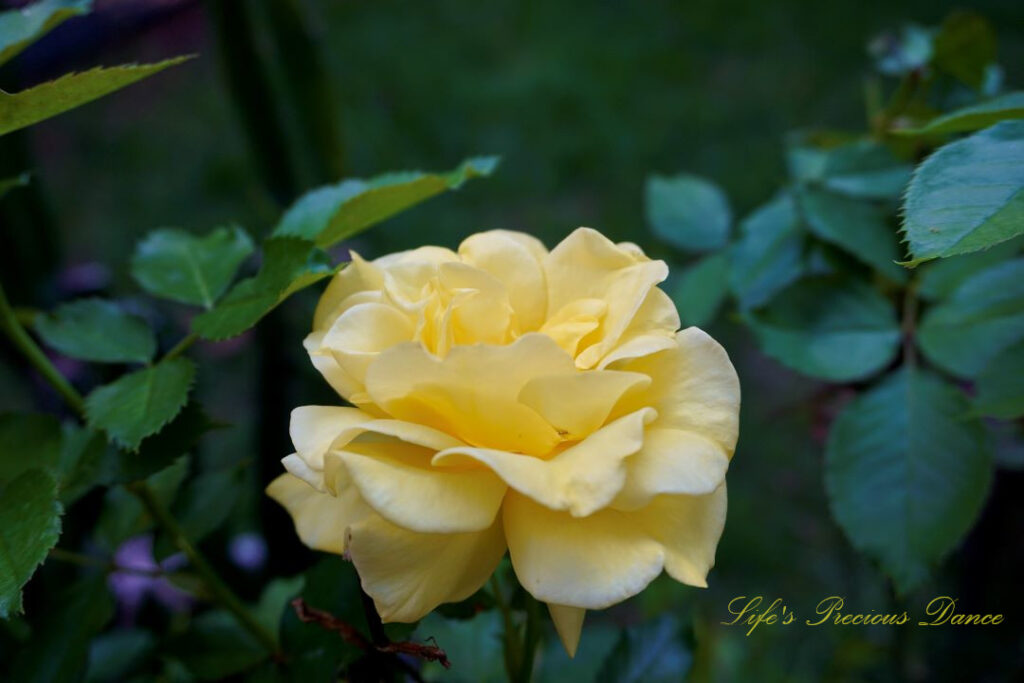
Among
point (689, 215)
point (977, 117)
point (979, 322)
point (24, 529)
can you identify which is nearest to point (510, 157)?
point (689, 215)

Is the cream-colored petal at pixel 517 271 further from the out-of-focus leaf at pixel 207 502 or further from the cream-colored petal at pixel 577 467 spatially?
the out-of-focus leaf at pixel 207 502

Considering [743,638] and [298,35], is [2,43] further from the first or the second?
[743,638]

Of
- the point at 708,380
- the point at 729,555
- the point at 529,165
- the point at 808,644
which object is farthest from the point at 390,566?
the point at 529,165

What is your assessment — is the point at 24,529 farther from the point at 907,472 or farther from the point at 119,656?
the point at 907,472

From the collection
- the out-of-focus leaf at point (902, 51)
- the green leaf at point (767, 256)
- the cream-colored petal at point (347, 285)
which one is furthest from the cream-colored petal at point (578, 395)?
the out-of-focus leaf at point (902, 51)

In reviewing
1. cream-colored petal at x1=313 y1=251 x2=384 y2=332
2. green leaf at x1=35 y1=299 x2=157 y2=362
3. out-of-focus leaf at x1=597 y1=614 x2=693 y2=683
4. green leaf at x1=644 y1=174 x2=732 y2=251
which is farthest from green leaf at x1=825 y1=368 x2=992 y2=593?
green leaf at x1=35 y1=299 x2=157 y2=362

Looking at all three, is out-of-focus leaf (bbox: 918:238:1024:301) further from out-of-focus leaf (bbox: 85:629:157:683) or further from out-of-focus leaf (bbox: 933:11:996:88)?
out-of-focus leaf (bbox: 85:629:157:683)
